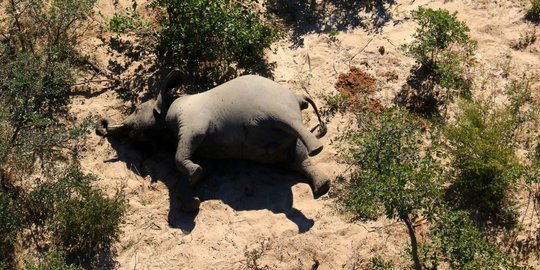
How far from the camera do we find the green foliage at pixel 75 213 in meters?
6.98

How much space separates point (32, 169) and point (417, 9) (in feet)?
18.0

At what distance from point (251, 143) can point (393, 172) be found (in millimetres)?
1819

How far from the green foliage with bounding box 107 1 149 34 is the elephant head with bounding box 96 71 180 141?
1.11 meters

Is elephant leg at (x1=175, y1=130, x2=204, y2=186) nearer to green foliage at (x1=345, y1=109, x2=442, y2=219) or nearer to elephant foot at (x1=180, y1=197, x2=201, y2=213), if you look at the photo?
elephant foot at (x1=180, y1=197, x2=201, y2=213)

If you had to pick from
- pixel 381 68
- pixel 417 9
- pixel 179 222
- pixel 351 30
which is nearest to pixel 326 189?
pixel 179 222

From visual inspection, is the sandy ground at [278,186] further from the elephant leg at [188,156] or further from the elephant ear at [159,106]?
the elephant ear at [159,106]

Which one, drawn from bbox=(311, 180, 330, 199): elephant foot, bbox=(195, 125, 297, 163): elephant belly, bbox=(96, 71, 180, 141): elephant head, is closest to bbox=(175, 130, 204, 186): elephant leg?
bbox=(195, 125, 297, 163): elephant belly

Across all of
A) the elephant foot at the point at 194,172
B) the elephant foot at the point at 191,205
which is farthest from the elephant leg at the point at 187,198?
the elephant foot at the point at 194,172

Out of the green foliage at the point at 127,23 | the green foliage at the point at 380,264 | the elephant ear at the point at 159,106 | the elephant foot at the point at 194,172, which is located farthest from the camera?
the green foliage at the point at 127,23

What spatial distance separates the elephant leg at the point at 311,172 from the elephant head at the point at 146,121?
1566mm

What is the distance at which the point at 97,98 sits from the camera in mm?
8430

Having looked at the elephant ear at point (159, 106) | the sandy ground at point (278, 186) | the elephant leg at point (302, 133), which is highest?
the elephant leg at point (302, 133)

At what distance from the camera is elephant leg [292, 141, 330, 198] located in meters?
7.47

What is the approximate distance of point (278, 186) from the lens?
304 inches
